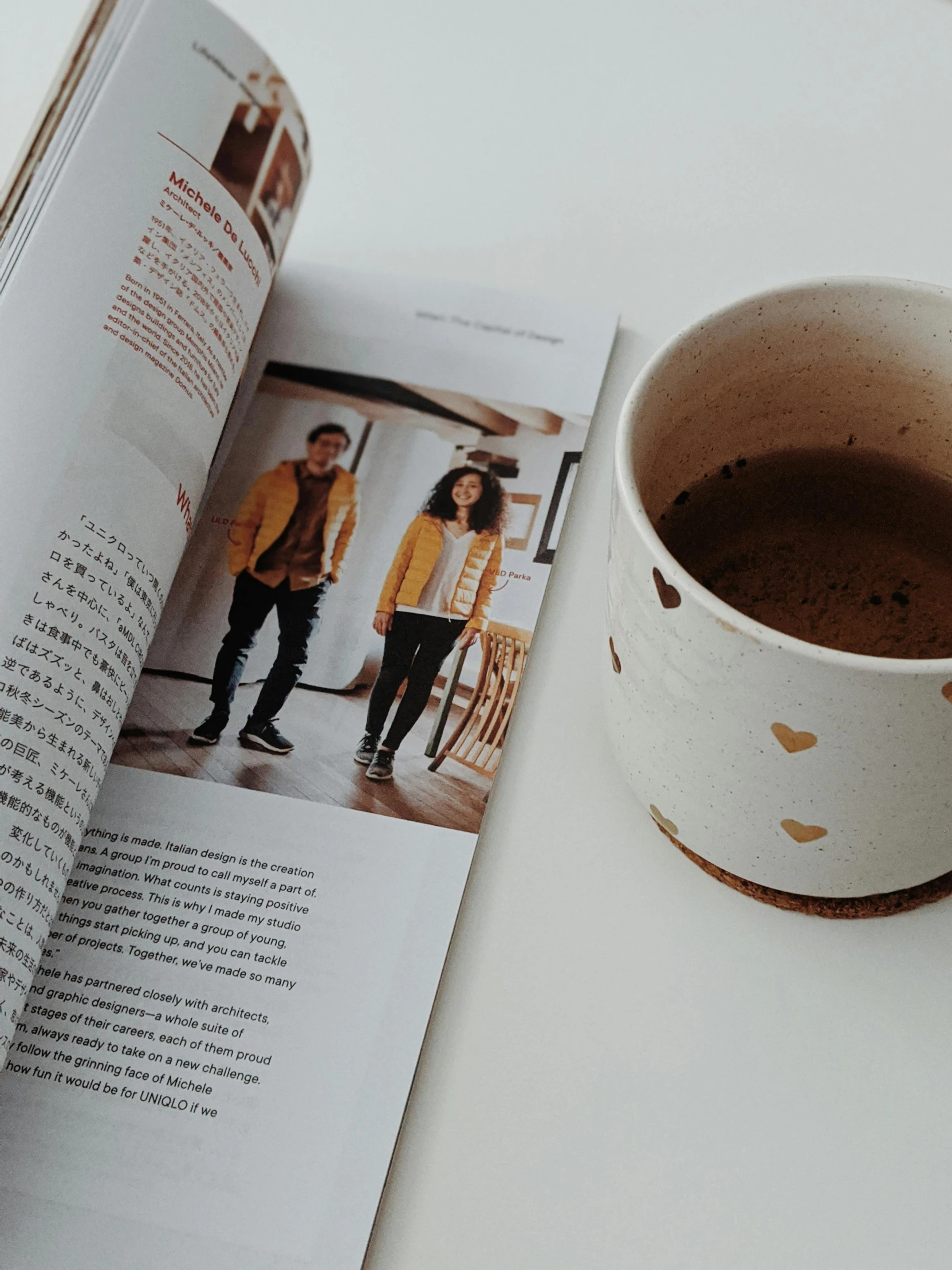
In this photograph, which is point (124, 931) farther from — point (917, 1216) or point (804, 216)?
point (804, 216)


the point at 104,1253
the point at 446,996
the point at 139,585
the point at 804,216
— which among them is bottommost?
the point at 104,1253

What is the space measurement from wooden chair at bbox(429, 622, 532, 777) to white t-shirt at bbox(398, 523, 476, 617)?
2 centimetres

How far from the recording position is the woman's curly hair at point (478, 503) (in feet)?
1.51

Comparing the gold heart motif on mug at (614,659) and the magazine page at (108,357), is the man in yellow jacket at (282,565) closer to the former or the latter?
the magazine page at (108,357)

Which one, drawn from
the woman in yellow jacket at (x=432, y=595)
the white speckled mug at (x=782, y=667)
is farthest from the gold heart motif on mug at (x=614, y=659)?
the woman in yellow jacket at (x=432, y=595)

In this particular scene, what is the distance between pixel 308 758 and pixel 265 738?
21 mm

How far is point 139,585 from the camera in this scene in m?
0.39

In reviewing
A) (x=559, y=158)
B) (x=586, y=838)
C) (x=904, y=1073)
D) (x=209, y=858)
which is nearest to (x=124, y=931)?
(x=209, y=858)

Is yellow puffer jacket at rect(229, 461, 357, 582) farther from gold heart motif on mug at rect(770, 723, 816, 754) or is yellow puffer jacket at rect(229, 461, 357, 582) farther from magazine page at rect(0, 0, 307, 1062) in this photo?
gold heart motif on mug at rect(770, 723, 816, 754)

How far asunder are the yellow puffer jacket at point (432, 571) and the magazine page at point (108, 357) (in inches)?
3.5

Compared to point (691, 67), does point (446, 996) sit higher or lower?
lower

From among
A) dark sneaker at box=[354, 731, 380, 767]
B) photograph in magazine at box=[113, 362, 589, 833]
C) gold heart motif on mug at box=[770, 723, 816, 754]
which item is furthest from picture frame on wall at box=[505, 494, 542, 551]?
gold heart motif on mug at box=[770, 723, 816, 754]

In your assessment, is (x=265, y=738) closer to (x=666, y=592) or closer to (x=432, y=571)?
(x=432, y=571)

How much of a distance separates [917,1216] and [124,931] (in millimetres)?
282
